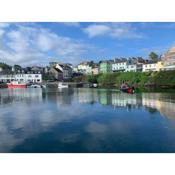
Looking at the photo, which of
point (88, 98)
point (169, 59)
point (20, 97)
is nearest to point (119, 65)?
point (169, 59)

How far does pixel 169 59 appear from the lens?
19.6m

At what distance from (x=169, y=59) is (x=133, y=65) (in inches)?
225

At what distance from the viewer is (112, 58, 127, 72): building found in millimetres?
25688

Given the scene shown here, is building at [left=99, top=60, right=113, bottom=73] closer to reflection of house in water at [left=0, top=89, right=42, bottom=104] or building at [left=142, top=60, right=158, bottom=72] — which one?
building at [left=142, top=60, right=158, bottom=72]

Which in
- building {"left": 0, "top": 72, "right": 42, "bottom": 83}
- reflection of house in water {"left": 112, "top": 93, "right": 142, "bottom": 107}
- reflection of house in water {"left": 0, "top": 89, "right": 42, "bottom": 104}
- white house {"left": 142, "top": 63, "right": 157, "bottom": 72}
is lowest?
reflection of house in water {"left": 0, "top": 89, "right": 42, "bottom": 104}

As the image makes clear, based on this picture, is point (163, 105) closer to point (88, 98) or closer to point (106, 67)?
point (88, 98)

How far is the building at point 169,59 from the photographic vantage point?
18550mm

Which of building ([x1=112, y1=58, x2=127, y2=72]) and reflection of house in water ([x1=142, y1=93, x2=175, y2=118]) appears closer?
reflection of house in water ([x1=142, y1=93, x2=175, y2=118])

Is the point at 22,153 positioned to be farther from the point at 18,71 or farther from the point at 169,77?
the point at 18,71

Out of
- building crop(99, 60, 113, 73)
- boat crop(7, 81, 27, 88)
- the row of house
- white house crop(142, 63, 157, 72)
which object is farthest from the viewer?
building crop(99, 60, 113, 73)

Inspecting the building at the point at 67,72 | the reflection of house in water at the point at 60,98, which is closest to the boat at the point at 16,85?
the building at the point at 67,72

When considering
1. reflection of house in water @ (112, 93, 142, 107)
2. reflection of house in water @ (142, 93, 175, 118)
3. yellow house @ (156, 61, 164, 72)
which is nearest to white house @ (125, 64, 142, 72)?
yellow house @ (156, 61, 164, 72)

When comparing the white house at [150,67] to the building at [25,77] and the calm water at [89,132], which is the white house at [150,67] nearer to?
the building at [25,77]

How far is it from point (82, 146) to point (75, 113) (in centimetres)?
260
